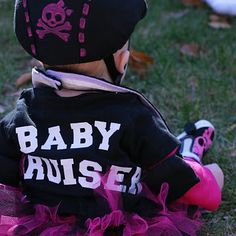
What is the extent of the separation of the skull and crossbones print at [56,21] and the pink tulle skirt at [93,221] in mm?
424

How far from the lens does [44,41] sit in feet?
5.12

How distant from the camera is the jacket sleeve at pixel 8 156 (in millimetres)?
1717

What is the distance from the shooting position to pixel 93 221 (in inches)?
64.2

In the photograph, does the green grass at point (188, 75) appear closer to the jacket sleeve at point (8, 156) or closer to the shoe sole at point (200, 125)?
the shoe sole at point (200, 125)

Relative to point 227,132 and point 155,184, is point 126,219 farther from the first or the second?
point 227,132

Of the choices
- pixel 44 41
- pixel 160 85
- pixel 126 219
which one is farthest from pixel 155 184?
pixel 160 85

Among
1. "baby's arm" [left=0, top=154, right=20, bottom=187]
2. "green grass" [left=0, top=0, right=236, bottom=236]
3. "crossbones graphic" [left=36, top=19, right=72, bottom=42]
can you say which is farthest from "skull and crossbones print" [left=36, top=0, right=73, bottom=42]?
"green grass" [left=0, top=0, right=236, bottom=236]

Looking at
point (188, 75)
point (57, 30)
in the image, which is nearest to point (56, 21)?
point (57, 30)

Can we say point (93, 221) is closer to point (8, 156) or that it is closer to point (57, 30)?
point (8, 156)

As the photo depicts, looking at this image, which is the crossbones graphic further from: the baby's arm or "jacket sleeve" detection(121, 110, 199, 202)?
the baby's arm

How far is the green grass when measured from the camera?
7.16 ft

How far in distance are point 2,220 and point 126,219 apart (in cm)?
34

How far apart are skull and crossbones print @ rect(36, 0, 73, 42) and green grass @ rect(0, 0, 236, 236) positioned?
0.77 meters

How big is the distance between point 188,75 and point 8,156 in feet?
3.83
